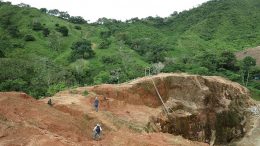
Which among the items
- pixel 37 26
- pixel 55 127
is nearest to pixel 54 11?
pixel 37 26

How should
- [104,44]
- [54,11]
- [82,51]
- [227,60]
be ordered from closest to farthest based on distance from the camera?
[82,51]
[227,60]
[104,44]
[54,11]

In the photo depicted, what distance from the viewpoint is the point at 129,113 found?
106ft

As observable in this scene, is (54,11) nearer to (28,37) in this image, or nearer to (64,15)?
(64,15)

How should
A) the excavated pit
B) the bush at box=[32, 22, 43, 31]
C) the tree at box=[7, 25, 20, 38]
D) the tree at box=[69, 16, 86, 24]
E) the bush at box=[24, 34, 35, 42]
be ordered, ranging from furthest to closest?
the tree at box=[69, 16, 86, 24] < the bush at box=[32, 22, 43, 31] < the tree at box=[7, 25, 20, 38] < the bush at box=[24, 34, 35, 42] < the excavated pit

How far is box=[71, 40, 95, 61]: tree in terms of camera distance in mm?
70819

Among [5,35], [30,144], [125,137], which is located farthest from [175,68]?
[30,144]

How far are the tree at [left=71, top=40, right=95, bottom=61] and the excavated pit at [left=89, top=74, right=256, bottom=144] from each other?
110ft

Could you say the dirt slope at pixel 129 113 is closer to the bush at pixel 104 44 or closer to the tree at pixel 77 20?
the bush at pixel 104 44

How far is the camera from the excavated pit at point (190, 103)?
35.3 meters

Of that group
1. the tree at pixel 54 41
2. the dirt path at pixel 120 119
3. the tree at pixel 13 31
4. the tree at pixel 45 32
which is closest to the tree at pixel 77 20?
the tree at pixel 45 32

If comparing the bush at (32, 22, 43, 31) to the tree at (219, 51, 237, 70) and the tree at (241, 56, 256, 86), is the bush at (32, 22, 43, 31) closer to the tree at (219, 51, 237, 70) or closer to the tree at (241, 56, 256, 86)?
the tree at (219, 51, 237, 70)

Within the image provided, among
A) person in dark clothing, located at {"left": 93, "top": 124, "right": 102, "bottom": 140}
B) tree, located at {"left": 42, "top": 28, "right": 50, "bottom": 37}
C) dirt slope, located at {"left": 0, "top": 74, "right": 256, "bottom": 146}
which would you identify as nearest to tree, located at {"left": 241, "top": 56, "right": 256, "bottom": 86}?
dirt slope, located at {"left": 0, "top": 74, "right": 256, "bottom": 146}

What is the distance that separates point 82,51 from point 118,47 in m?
9.95

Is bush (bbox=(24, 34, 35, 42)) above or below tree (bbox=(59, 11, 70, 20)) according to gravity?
below
